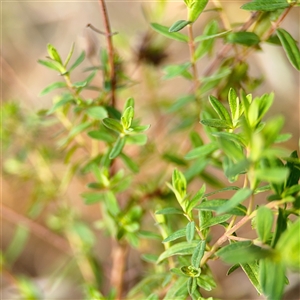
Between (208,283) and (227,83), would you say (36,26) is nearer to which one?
(227,83)

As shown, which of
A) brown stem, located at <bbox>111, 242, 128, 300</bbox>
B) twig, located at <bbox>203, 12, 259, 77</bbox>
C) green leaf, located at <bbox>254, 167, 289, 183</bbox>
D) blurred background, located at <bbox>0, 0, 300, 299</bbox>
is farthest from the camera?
blurred background, located at <bbox>0, 0, 300, 299</bbox>

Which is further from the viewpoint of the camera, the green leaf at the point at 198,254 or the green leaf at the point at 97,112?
the green leaf at the point at 97,112

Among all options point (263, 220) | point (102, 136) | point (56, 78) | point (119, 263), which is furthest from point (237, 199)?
point (56, 78)

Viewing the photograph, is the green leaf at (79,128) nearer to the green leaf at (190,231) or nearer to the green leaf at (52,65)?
the green leaf at (52,65)

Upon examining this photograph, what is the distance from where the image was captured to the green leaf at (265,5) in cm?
57

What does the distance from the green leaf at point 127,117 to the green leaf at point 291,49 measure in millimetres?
266

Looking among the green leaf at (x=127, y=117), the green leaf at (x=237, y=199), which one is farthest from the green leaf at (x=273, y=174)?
the green leaf at (x=127, y=117)

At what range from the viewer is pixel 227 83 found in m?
0.83

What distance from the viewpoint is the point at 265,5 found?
584 mm

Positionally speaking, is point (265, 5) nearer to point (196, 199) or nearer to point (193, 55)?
point (193, 55)

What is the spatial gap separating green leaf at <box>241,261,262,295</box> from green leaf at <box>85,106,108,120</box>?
1.08 ft

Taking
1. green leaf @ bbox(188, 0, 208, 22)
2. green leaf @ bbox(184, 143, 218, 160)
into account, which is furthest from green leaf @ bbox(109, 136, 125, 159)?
green leaf @ bbox(188, 0, 208, 22)

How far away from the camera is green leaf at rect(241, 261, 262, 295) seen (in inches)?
20.6

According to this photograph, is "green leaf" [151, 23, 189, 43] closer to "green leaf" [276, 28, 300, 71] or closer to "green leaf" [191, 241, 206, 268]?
"green leaf" [276, 28, 300, 71]
